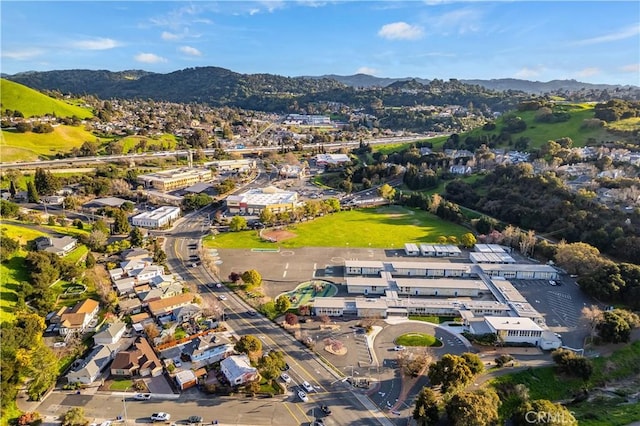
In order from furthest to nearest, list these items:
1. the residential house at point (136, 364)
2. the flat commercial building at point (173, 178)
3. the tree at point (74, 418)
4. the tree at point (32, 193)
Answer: the flat commercial building at point (173, 178)
the tree at point (32, 193)
the residential house at point (136, 364)
the tree at point (74, 418)

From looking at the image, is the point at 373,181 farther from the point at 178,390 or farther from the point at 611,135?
the point at 178,390

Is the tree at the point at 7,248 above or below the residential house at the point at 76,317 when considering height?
above

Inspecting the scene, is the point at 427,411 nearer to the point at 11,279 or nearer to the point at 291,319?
the point at 291,319

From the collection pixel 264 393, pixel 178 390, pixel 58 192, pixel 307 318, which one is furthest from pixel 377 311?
pixel 58 192

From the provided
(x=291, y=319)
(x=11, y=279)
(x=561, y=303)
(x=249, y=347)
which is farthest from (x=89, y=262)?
(x=561, y=303)

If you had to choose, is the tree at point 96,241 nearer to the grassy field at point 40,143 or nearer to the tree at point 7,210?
the tree at point 7,210

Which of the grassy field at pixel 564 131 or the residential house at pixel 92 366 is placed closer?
the residential house at pixel 92 366
